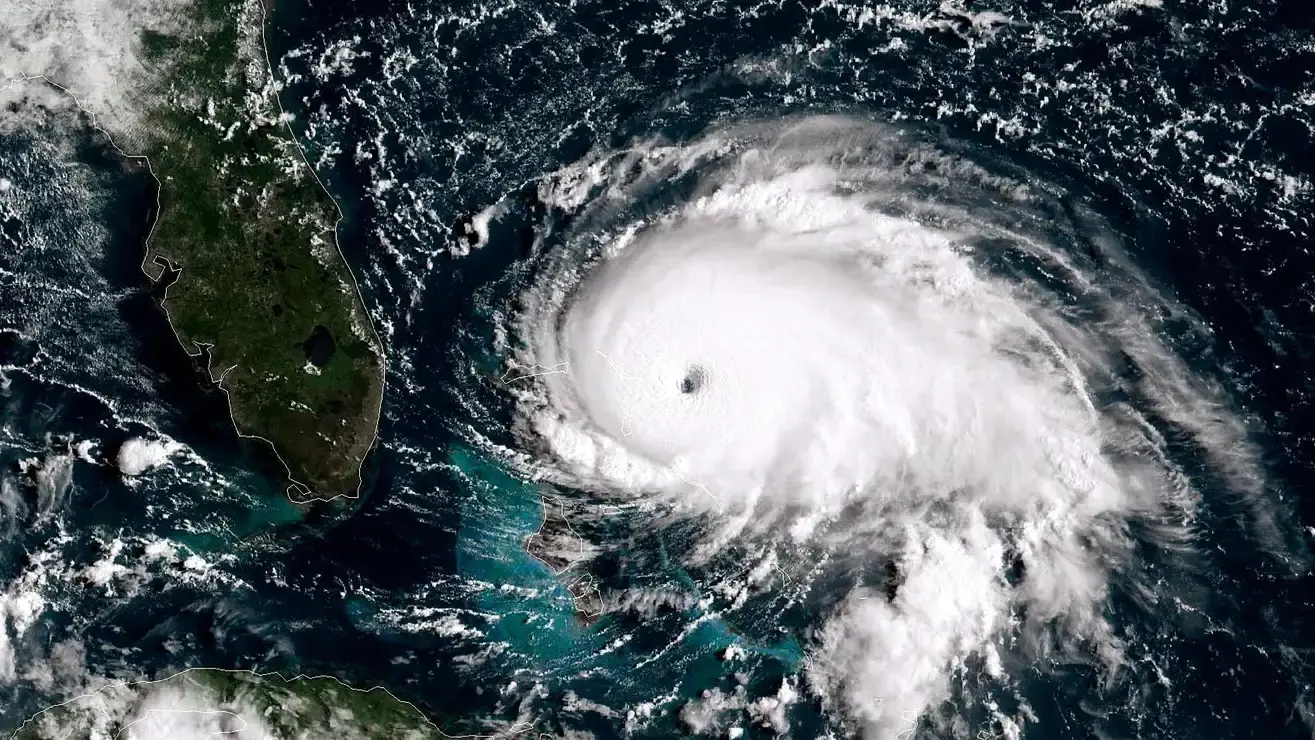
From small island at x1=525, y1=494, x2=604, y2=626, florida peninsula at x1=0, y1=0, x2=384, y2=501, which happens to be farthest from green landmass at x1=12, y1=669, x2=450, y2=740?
florida peninsula at x1=0, y1=0, x2=384, y2=501

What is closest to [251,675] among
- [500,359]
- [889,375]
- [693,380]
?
[500,359]

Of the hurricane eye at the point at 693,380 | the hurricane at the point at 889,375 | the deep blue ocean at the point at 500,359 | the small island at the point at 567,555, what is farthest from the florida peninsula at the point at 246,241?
the hurricane eye at the point at 693,380

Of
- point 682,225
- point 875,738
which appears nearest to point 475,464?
point 682,225

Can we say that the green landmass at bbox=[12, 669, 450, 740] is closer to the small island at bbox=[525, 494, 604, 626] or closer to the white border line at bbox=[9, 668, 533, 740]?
the white border line at bbox=[9, 668, 533, 740]

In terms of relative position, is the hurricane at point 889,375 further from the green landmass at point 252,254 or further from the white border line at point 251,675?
the white border line at point 251,675

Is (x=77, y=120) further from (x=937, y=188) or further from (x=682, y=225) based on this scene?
(x=937, y=188)

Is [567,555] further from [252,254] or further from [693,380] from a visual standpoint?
[252,254]
